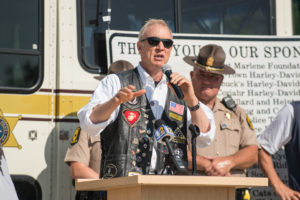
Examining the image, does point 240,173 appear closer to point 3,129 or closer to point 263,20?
point 263,20

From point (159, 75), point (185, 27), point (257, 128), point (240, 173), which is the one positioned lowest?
point (240, 173)

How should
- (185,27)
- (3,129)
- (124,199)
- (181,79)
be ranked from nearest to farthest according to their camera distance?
(124,199) → (181,79) → (3,129) → (185,27)

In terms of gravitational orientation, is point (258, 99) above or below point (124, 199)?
above

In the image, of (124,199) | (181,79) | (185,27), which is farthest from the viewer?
(185,27)

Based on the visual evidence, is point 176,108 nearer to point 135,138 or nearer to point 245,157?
point 135,138

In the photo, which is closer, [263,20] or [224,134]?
[224,134]

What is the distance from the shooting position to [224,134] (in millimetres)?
5664

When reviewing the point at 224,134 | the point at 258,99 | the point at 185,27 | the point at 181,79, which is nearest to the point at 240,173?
the point at 224,134

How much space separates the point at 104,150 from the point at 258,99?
232 centimetres

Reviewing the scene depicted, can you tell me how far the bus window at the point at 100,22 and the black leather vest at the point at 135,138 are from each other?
1.39 meters

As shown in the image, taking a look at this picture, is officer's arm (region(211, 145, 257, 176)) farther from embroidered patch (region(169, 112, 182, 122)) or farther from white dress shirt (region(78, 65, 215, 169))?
embroidered patch (region(169, 112, 182, 122))

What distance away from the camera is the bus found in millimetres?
5246

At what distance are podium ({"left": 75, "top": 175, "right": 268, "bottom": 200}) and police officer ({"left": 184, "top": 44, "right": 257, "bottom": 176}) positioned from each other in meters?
1.77

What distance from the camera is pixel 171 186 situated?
355 cm
